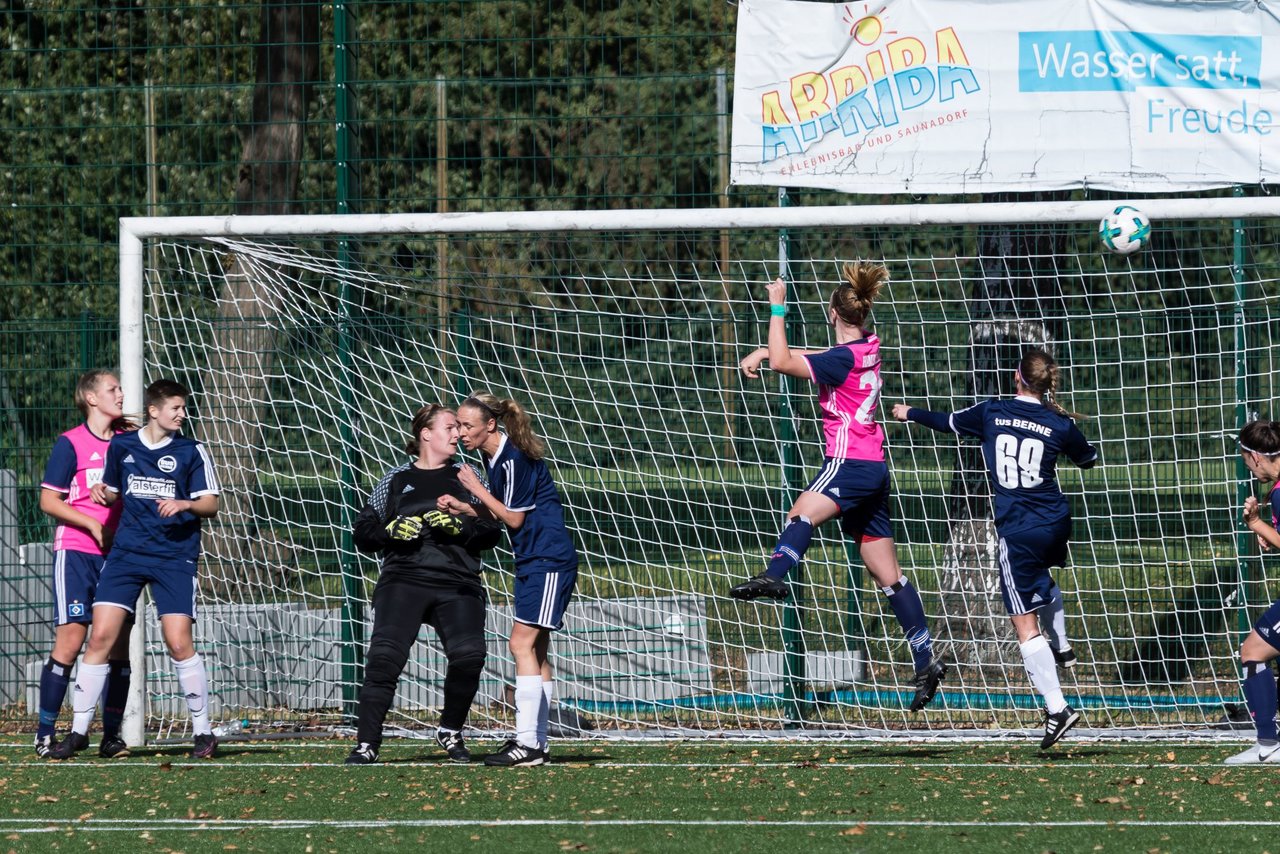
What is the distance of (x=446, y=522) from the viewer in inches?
306

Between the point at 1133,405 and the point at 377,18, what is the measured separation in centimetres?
574

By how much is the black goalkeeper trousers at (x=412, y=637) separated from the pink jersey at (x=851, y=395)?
76.3 inches

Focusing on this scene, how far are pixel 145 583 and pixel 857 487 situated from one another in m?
3.53

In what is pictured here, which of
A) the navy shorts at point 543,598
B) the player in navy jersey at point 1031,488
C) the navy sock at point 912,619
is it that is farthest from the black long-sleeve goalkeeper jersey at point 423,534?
the player in navy jersey at point 1031,488

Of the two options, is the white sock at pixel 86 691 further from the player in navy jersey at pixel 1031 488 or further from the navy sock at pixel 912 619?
the player in navy jersey at pixel 1031 488

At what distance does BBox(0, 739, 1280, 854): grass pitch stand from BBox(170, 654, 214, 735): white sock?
20 cm

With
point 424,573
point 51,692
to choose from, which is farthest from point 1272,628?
point 51,692

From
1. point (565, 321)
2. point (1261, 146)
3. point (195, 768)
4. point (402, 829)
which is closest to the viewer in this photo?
point (402, 829)

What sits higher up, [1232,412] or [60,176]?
[60,176]

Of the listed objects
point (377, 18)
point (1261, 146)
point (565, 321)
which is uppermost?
point (377, 18)

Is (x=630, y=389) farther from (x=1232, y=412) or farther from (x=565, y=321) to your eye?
(x=1232, y=412)

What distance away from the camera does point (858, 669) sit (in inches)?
370

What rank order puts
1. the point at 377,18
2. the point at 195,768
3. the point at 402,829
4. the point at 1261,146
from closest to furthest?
the point at 402,829
the point at 195,768
the point at 1261,146
the point at 377,18

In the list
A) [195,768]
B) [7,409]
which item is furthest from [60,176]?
[195,768]
